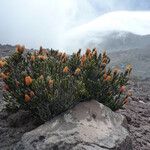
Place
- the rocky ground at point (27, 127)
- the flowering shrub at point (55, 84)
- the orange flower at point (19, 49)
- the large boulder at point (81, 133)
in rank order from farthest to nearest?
the orange flower at point (19, 49), the rocky ground at point (27, 127), the flowering shrub at point (55, 84), the large boulder at point (81, 133)

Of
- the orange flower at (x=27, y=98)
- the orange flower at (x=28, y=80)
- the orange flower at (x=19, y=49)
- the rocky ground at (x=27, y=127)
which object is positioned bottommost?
the rocky ground at (x=27, y=127)

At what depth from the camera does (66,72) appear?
8.52 meters

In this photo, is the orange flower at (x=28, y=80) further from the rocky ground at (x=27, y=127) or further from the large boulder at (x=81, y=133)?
the rocky ground at (x=27, y=127)

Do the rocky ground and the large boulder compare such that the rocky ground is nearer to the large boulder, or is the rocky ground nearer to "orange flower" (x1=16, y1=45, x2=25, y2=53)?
the large boulder

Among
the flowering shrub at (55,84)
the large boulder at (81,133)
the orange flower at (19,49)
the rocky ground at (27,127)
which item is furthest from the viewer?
the orange flower at (19,49)

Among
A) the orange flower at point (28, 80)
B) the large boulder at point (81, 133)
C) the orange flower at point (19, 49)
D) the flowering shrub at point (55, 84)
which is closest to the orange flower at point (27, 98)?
the flowering shrub at point (55, 84)

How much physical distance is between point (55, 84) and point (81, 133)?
1067 millimetres

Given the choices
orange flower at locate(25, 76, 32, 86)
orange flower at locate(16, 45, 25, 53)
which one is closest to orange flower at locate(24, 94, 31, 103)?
orange flower at locate(25, 76, 32, 86)

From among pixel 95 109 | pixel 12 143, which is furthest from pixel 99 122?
pixel 12 143

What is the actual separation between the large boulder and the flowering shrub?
0.30 meters

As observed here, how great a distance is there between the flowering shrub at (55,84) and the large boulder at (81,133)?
0.97 feet

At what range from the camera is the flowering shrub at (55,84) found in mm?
7895

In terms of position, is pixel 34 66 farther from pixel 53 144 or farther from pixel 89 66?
pixel 53 144

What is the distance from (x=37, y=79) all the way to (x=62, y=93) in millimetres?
499
